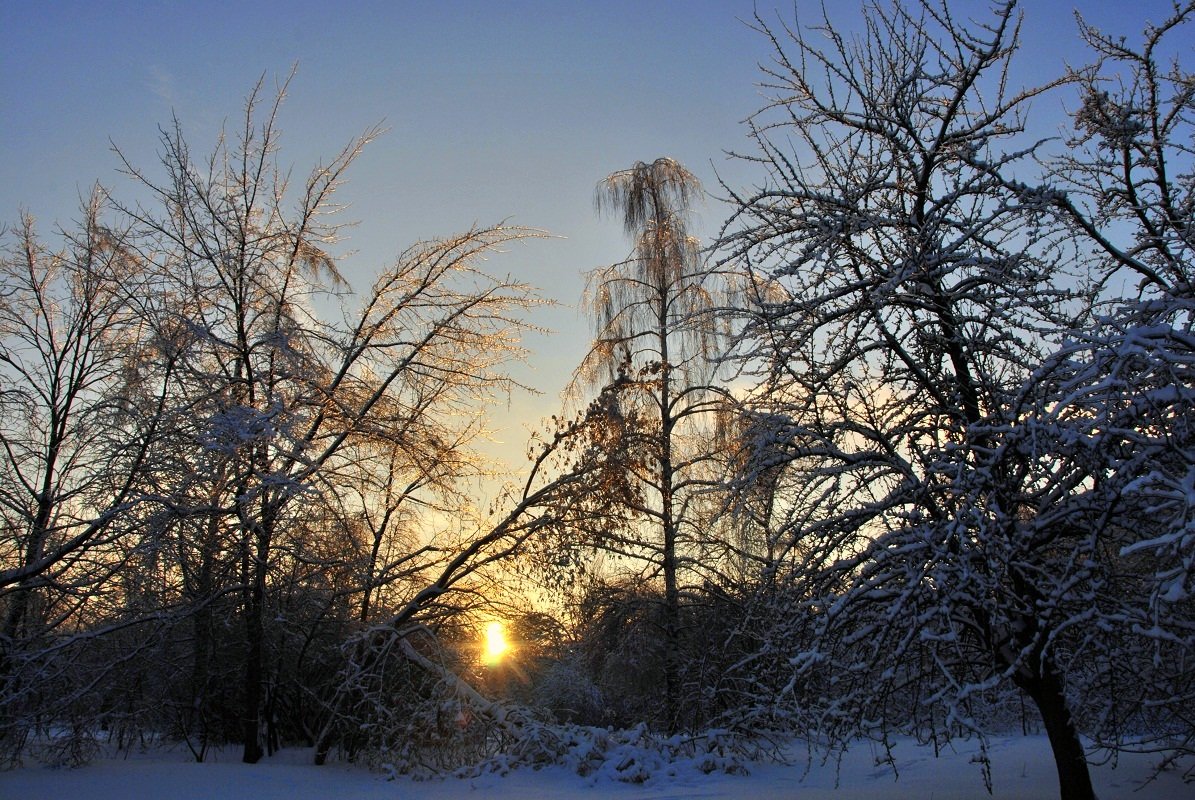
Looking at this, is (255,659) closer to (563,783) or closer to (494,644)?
(494,644)

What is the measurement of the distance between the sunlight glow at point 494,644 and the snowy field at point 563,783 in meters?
2.47

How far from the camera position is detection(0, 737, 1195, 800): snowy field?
757 centimetres

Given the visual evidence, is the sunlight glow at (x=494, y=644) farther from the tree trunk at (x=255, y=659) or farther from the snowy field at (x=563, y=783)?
the tree trunk at (x=255, y=659)

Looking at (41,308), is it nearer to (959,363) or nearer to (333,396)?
(333,396)

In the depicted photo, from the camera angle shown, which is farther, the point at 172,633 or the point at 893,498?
the point at 172,633

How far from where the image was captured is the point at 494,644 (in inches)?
483

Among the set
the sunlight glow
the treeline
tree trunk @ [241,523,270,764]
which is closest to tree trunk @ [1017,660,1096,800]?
the treeline

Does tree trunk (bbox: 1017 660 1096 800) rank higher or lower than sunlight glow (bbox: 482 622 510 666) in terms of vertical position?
lower

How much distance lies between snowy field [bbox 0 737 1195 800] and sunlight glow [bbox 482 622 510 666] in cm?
247

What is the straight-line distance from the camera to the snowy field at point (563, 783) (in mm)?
7570

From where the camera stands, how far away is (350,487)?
33.3 ft

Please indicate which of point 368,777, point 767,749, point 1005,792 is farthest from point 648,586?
point 1005,792

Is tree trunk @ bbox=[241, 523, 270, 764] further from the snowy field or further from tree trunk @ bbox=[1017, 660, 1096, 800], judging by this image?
Answer: tree trunk @ bbox=[1017, 660, 1096, 800]

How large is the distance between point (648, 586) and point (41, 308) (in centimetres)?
962
